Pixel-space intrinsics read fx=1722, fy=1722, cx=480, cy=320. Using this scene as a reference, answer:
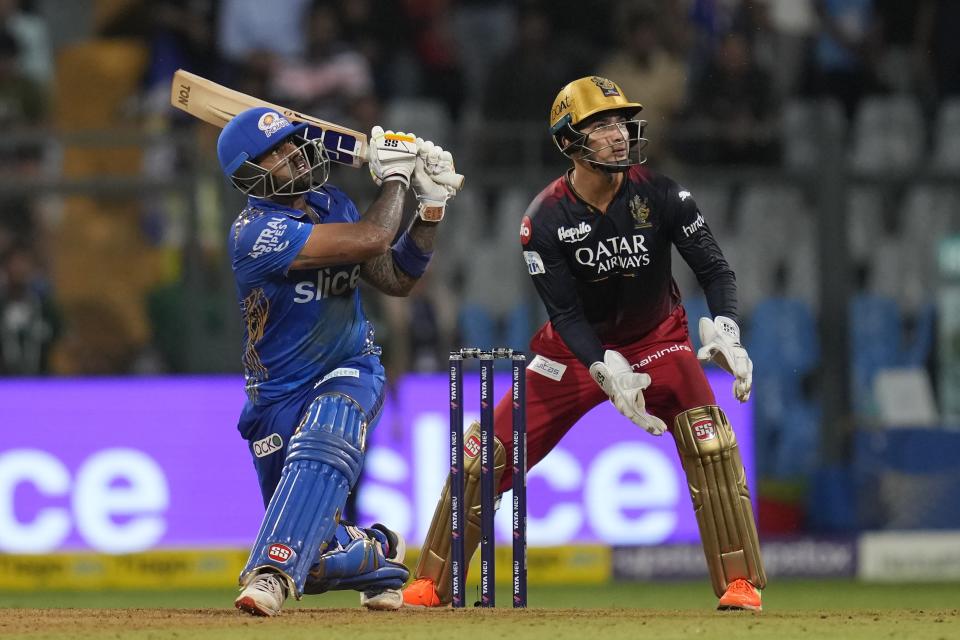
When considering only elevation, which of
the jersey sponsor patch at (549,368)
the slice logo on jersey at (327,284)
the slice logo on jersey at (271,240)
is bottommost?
the jersey sponsor patch at (549,368)

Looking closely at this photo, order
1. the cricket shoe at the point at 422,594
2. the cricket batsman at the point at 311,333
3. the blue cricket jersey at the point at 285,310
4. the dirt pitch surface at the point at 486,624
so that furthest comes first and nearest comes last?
1. the cricket shoe at the point at 422,594
2. the blue cricket jersey at the point at 285,310
3. the cricket batsman at the point at 311,333
4. the dirt pitch surface at the point at 486,624

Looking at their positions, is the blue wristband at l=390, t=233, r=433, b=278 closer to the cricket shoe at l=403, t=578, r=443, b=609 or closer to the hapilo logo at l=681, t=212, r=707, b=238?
the hapilo logo at l=681, t=212, r=707, b=238

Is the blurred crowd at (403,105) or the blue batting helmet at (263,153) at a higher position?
the blurred crowd at (403,105)

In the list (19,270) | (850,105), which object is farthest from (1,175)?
(850,105)

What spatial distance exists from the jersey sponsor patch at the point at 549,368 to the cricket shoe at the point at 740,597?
1.11m

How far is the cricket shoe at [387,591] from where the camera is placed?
22.3ft

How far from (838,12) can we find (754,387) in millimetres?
3364

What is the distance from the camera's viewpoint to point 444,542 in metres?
7.30

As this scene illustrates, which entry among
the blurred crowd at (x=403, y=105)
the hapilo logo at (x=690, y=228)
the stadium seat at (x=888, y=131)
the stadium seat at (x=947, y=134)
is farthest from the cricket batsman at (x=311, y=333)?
the stadium seat at (x=947, y=134)

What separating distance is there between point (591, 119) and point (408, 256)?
3.01 feet

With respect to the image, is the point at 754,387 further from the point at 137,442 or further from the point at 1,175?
the point at 1,175

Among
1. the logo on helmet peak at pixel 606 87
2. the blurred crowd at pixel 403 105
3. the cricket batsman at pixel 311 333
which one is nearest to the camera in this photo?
the cricket batsman at pixel 311 333

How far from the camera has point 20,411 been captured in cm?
1095

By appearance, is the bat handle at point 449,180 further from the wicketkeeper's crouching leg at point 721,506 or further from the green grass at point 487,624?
the green grass at point 487,624
